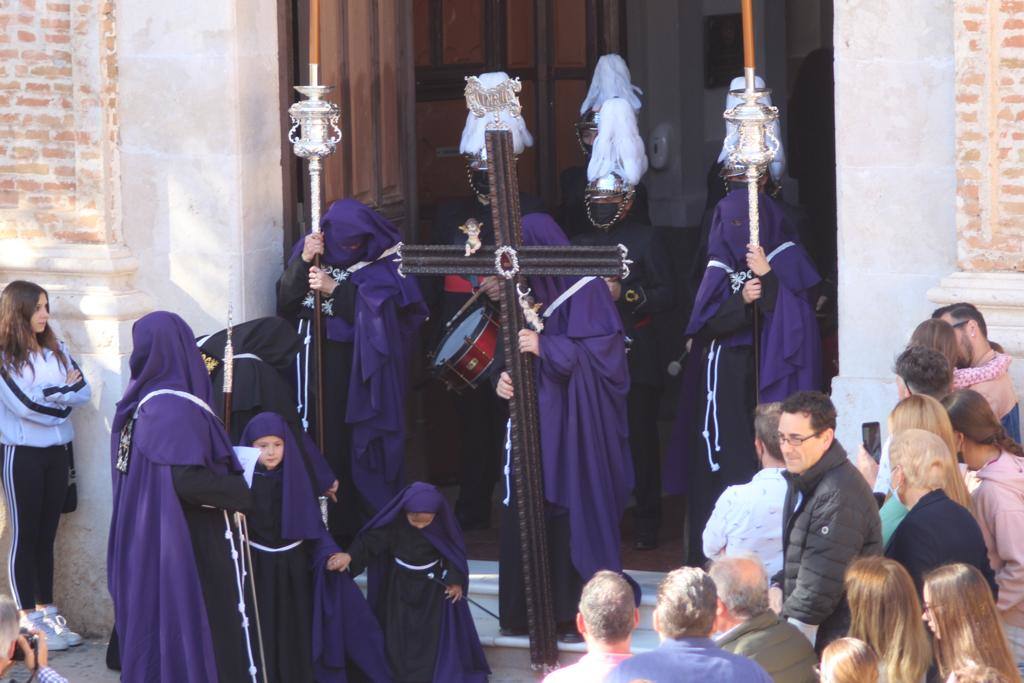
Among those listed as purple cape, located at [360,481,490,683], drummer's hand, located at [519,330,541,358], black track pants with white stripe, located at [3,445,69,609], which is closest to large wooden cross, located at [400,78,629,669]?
drummer's hand, located at [519,330,541,358]

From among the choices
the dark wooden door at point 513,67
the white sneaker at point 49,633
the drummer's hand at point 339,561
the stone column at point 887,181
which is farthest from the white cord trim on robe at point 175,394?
the dark wooden door at point 513,67

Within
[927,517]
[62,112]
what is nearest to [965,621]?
[927,517]

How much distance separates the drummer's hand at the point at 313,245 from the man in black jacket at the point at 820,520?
3087 millimetres

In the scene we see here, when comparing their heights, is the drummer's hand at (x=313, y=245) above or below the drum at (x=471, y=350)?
above

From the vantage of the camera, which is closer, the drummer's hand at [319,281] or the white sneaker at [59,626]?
the drummer's hand at [319,281]

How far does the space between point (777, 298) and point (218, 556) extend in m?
2.73

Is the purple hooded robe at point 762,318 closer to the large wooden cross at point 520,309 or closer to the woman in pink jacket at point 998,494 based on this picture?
the large wooden cross at point 520,309

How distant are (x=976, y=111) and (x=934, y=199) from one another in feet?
1.39

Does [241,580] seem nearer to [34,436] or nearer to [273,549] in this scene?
[273,549]

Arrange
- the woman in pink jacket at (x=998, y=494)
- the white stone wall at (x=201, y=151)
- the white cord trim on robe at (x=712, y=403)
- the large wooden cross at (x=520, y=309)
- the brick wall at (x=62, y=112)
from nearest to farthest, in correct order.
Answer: the woman in pink jacket at (x=998, y=494) → the large wooden cross at (x=520, y=309) → the white cord trim on robe at (x=712, y=403) → the white stone wall at (x=201, y=151) → the brick wall at (x=62, y=112)

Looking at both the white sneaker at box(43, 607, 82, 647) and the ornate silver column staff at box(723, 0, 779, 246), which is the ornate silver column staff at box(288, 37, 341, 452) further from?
the ornate silver column staff at box(723, 0, 779, 246)

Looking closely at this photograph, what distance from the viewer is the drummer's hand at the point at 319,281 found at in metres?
9.18

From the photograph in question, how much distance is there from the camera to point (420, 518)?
28.1 ft

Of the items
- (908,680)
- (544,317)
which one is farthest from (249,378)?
(908,680)
